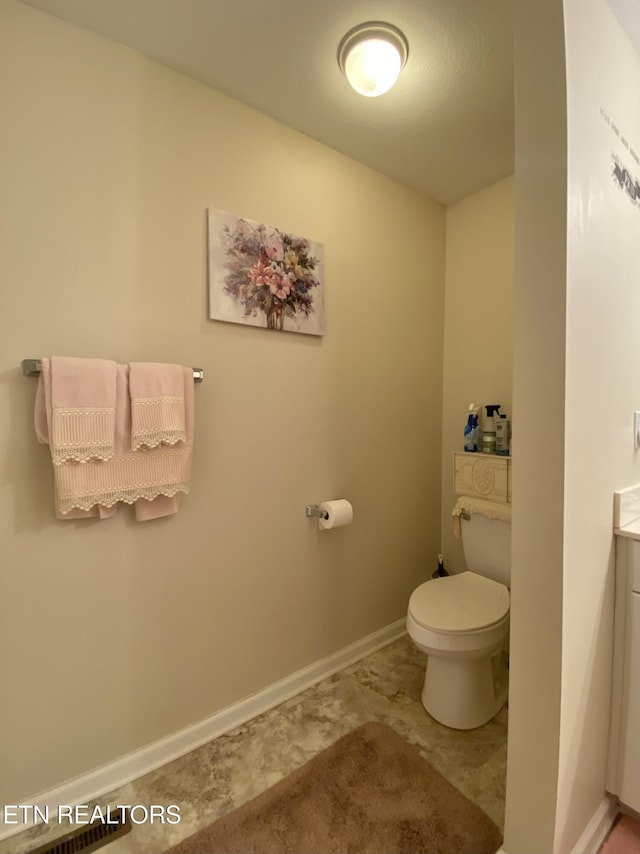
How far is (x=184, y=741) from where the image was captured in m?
1.47

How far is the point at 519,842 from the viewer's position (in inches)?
40.3

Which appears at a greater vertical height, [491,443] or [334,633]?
[491,443]

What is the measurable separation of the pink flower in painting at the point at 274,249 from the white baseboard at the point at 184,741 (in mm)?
1821

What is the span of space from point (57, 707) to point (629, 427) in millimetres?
2030

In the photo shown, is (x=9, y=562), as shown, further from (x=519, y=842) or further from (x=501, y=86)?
(x=501, y=86)

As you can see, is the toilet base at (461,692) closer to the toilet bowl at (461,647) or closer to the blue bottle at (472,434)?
the toilet bowl at (461,647)

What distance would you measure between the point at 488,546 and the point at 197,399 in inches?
57.8

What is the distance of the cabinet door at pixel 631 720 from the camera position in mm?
1153

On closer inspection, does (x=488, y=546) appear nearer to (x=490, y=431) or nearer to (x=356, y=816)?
(x=490, y=431)

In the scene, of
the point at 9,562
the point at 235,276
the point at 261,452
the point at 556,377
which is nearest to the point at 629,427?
the point at 556,377

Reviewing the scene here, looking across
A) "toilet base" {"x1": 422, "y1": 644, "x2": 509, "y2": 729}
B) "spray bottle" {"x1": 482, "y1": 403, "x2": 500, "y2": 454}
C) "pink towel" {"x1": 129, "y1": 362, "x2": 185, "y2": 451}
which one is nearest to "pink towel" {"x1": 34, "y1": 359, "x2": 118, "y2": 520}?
"pink towel" {"x1": 129, "y1": 362, "x2": 185, "y2": 451}

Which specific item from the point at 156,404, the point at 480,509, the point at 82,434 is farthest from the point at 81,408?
the point at 480,509

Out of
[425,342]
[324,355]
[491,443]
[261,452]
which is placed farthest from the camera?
[425,342]

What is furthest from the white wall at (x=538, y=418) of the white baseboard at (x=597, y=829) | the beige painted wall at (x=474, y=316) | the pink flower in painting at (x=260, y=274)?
the beige painted wall at (x=474, y=316)
